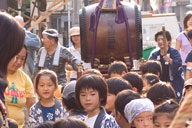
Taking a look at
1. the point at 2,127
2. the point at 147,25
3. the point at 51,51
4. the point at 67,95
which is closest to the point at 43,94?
the point at 67,95

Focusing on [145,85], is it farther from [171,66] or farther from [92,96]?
[92,96]

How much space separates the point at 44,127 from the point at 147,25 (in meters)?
15.3

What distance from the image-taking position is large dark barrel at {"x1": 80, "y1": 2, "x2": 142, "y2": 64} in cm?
909

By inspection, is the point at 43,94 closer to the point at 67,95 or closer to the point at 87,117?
the point at 67,95

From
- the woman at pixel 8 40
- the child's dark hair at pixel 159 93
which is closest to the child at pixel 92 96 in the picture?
the child's dark hair at pixel 159 93

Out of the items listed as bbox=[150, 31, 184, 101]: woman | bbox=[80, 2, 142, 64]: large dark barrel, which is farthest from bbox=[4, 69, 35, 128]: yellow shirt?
bbox=[150, 31, 184, 101]: woman

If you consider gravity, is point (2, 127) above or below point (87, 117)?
above

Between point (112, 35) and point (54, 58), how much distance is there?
96cm

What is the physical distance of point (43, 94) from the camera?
6.18 metres

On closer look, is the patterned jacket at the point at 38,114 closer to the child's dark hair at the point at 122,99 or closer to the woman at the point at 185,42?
the child's dark hair at the point at 122,99

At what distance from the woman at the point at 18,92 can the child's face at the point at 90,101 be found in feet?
4.17

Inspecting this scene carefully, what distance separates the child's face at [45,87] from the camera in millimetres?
6179

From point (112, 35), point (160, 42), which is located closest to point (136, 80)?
point (112, 35)

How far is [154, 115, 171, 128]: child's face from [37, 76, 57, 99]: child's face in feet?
6.04
